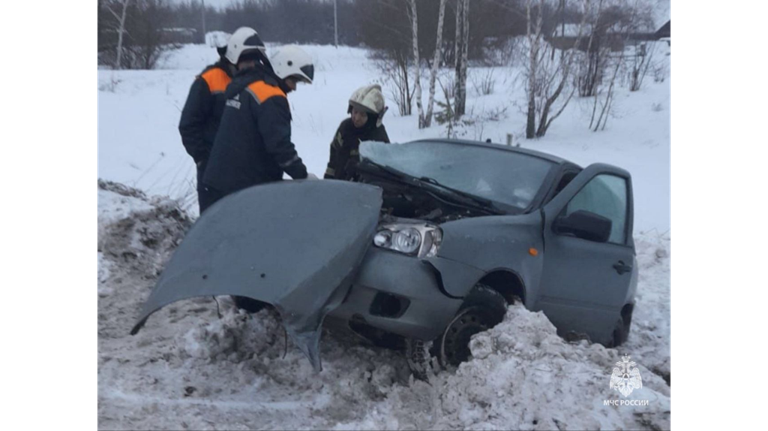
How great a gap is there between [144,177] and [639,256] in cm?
665

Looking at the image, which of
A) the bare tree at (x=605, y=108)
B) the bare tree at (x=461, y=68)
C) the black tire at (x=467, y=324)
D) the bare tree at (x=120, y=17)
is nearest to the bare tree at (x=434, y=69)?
the bare tree at (x=461, y=68)

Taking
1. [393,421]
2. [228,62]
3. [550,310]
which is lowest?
[393,421]

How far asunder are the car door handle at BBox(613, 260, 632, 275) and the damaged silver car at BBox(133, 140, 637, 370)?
0.01m

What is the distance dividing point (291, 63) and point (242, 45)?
0.36 m

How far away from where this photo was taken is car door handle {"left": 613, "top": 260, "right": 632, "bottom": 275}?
4629mm

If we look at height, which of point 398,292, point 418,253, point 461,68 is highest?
point 461,68

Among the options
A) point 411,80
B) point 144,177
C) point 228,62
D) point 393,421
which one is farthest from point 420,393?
point 411,80

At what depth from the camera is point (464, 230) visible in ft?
11.6

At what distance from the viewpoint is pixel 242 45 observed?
4570mm

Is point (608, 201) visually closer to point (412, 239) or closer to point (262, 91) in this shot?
point (412, 239)

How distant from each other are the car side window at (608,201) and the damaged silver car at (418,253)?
0.07ft

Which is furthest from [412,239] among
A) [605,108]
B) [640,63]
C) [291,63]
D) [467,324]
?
[640,63]
